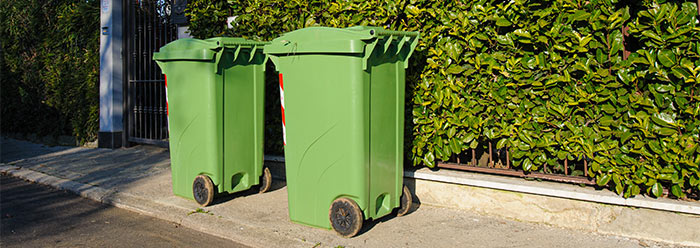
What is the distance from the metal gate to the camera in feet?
27.2

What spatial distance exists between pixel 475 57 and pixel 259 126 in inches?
86.0

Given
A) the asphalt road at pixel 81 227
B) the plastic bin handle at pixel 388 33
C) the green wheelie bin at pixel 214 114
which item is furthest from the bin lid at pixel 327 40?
the asphalt road at pixel 81 227

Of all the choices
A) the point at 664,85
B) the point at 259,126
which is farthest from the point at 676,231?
the point at 259,126

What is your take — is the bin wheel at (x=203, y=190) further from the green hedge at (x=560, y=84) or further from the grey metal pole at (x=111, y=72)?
the grey metal pole at (x=111, y=72)

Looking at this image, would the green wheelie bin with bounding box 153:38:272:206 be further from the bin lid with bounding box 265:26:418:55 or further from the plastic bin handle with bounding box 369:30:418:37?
the plastic bin handle with bounding box 369:30:418:37

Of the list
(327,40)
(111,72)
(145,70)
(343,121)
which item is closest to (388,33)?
(327,40)

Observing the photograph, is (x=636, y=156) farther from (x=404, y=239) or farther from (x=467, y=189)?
(x=404, y=239)

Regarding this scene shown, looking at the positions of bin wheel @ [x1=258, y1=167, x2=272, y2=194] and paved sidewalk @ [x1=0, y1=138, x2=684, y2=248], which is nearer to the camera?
paved sidewalk @ [x1=0, y1=138, x2=684, y2=248]

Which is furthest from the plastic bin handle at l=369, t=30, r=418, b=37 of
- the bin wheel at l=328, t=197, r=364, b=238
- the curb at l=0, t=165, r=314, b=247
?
the curb at l=0, t=165, r=314, b=247

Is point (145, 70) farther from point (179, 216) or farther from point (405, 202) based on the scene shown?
point (405, 202)

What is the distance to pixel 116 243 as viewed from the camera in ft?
13.8

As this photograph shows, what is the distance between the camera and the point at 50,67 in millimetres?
10203

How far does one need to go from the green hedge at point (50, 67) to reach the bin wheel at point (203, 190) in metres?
5.18

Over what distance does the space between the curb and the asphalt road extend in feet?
0.21
